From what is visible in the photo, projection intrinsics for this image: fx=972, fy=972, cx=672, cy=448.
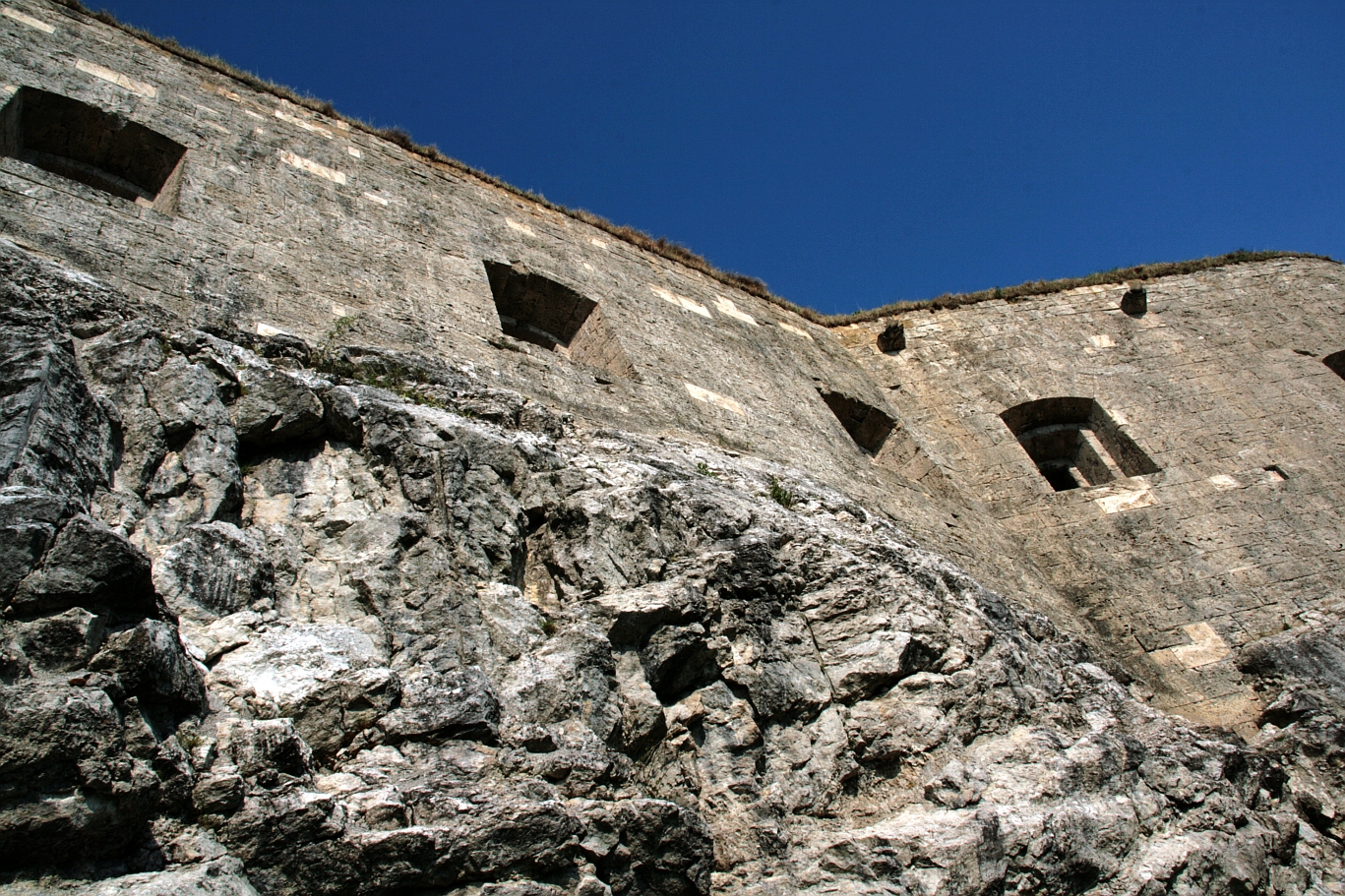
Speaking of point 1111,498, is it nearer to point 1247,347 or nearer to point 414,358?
point 1247,347

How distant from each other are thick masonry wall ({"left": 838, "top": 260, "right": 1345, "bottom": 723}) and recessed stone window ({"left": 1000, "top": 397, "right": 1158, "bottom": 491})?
0.15 metres

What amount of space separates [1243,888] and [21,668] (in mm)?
4597

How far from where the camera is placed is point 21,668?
2281 mm

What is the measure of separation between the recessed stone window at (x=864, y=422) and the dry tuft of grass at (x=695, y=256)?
1994mm

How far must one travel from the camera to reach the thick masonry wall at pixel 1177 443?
738cm

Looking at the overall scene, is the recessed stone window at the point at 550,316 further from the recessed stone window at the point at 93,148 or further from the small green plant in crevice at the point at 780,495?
the recessed stone window at the point at 93,148

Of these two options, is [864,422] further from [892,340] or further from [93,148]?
[93,148]

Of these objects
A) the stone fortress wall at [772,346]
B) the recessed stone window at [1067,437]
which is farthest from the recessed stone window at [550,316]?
the recessed stone window at [1067,437]

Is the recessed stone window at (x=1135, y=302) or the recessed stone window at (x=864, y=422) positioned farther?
the recessed stone window at (x=1135, y=302)

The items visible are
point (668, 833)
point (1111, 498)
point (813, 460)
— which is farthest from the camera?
point (1111, 498)

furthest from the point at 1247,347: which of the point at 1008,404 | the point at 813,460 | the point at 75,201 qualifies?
the point at 75,201

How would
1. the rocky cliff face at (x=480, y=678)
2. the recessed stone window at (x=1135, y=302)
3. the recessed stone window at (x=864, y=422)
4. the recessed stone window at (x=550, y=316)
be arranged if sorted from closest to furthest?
the rocky cliff face at (x=480, y=678) → the recessed stone window at (x=550, y=316) → the recessed stone window at (x=864, y=422) → the recessed stone window at (x=1135, y=302)

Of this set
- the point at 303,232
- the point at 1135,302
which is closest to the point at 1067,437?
the point at 1135,302

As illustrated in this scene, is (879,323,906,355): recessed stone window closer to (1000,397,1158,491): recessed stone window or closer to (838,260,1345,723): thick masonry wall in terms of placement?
(838,260,1345,723): thick masonry wall
